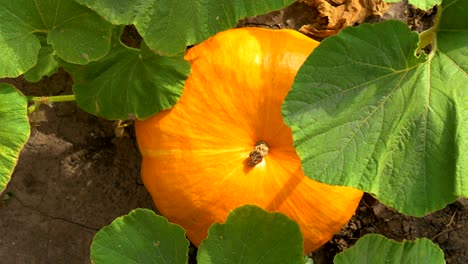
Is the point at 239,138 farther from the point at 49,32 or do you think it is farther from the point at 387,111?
the point at 49,32

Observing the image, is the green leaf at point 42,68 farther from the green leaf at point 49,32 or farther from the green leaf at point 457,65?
the green leaf at point 457,65

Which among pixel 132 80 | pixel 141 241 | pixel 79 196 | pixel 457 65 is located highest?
pixel 457 65

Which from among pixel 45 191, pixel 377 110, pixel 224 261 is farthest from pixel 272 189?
pixel 45 191

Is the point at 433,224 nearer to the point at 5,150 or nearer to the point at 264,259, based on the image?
the point at 264,259

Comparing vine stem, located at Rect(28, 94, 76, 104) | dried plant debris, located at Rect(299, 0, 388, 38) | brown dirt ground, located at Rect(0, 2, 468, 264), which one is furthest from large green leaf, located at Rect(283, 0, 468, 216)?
vine stem, located at Rect(28, 94, 76, 104)

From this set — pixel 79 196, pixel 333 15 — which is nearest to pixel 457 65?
pixel 333 15

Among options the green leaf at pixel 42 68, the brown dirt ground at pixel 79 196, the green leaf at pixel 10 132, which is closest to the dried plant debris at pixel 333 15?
the brown dirt ground at pixel 79 196

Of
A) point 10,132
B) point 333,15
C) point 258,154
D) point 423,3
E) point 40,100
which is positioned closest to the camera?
point 423,3
